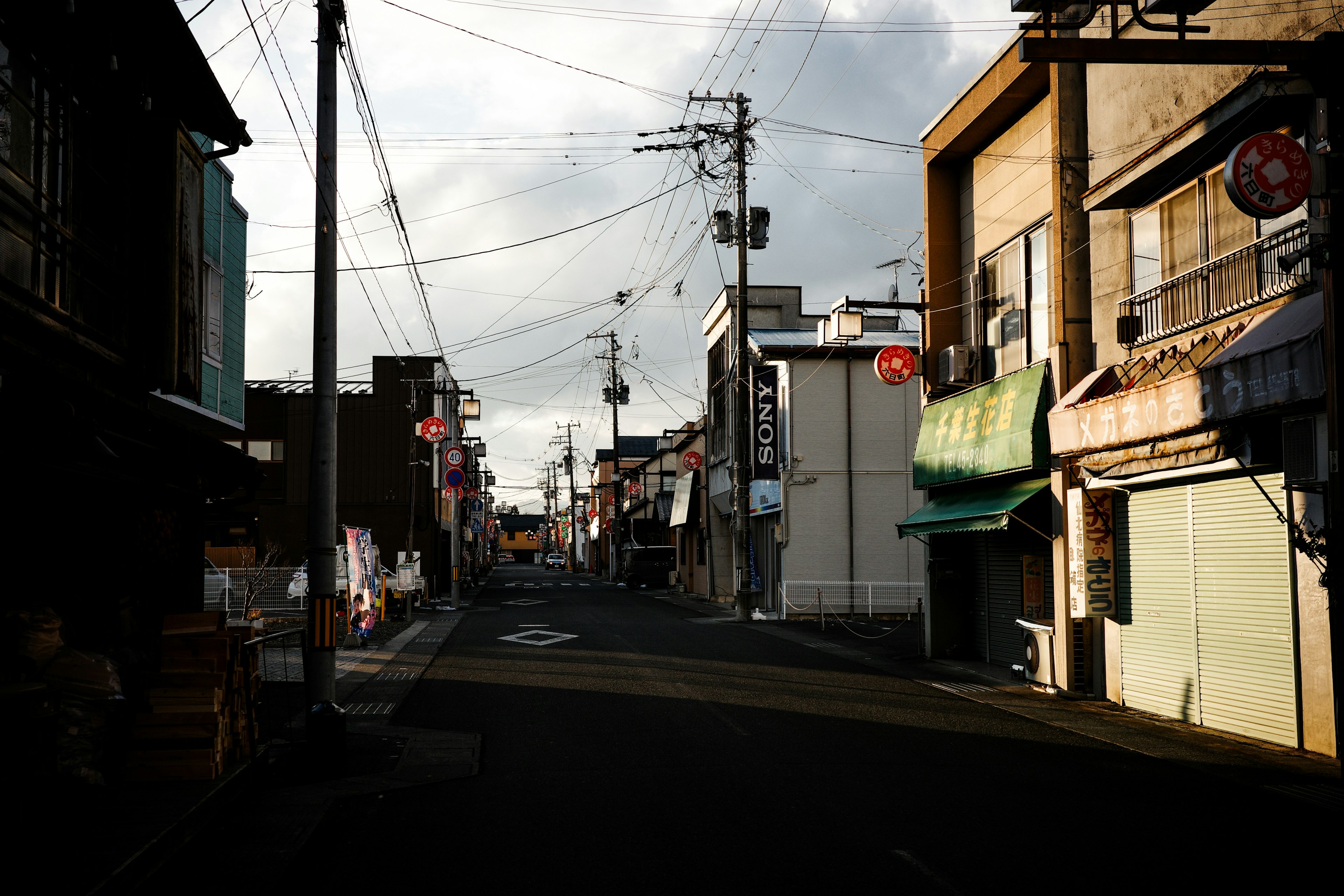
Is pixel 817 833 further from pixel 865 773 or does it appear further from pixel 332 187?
pixel 332 187

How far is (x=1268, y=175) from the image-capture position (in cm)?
938

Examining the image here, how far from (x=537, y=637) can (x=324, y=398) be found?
46.8 feet

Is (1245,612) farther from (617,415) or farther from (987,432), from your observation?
(617,415)

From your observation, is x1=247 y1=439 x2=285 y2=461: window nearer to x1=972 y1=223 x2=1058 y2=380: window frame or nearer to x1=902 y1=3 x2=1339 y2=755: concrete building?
x1=902 y1=3 x2=1339 y2=755: concrete building

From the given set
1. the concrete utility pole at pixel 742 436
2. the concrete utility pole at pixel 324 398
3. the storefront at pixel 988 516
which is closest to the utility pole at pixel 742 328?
the concrete utility pole at pixel 742 436

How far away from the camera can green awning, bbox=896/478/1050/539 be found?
51.8 feet

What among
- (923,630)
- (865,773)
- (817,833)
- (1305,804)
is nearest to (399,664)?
(923,630)

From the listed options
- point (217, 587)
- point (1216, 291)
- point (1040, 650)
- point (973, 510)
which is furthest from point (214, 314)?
point (217, 587)

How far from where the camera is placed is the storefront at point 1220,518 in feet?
32.9

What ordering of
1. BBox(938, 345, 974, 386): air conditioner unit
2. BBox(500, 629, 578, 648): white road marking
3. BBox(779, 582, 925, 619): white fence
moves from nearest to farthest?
BBox(938, 345, 974, 386): air conditioner unit → BBox(500, 629, 578, 648): white road marking → BBox(779, 582, 925, 619): white fence

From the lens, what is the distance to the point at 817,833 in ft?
24.1

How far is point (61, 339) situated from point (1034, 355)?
13.8 metres

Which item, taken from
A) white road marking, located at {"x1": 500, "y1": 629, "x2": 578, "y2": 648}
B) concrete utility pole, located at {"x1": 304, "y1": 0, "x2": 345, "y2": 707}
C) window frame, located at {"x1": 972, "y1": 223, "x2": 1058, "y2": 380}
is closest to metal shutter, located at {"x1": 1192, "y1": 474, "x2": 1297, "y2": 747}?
window frame, located at {"x1": 972, "y1": 223, "x2": 1058, "y2": 380}

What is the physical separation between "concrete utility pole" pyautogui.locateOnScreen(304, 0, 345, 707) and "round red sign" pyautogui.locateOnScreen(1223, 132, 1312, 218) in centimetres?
845
